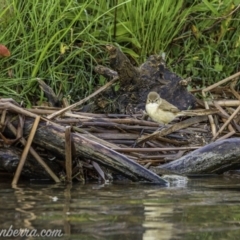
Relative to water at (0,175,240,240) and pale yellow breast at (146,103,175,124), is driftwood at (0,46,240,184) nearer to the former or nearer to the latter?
pale yellow breast at (146,103,175,124)

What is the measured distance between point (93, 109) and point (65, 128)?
206 cm

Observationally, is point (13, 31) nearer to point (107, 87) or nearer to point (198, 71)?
point (107, 87)

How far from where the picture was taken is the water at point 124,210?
15.7ft

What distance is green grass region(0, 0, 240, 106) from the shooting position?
9.01m

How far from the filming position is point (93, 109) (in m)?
8.76

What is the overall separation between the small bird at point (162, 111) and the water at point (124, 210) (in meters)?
1.41

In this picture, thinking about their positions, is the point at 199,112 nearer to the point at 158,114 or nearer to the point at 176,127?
the point at 176,127

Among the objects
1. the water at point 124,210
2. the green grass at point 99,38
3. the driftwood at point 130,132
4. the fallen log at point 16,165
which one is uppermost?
the green grass at point 99,38

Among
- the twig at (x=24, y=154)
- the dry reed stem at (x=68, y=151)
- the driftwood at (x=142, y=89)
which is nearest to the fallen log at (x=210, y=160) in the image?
the dry reed stem at (x=68, y=151)

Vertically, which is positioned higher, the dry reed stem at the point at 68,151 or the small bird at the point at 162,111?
the small bird at the point at 162,111

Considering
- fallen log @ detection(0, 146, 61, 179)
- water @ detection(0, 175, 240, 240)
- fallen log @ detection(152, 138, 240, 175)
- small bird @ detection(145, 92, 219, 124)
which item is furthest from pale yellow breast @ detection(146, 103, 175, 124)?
fallen log @ detection(0, 146, 61, 179)

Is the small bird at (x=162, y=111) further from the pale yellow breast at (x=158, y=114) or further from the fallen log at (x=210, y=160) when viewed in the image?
the fallen log at (x=210, y=160)

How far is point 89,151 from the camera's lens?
6.64 metres

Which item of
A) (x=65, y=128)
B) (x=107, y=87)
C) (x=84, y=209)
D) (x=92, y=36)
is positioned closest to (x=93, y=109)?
(x=107, y=87)
